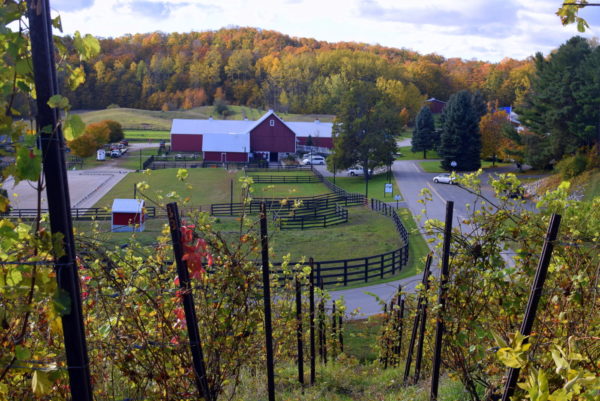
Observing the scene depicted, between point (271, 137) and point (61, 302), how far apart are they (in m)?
60.6

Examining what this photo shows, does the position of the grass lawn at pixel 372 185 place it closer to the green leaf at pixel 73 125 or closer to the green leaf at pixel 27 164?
the green leaf at pixel 73 125

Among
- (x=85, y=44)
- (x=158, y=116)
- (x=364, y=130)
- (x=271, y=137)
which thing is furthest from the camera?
(x=158, y=116)

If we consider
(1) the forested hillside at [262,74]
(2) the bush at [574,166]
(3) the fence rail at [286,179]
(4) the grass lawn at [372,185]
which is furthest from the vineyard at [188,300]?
(1) the forested hillside at [262,74]

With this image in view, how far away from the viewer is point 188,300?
3.76 metres

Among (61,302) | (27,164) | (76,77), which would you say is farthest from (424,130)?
(27,164)

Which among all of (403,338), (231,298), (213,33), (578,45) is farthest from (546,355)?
(213,33)

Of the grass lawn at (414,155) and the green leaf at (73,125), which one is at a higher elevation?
the green leaf at (73,125)

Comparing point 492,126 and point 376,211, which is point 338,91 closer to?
point 492,126

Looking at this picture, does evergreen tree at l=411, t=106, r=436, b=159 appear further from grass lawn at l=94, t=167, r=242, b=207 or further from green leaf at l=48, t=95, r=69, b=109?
green leaf at l=48, t=95, r=69, b=109

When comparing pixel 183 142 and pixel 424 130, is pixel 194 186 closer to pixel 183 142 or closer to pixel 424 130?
pixel 183 142

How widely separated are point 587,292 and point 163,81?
124346 millimetres

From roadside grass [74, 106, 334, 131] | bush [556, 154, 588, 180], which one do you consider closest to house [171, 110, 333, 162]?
roadside grass [74, 106, 334, 131]

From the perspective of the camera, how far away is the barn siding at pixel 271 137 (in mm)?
62125

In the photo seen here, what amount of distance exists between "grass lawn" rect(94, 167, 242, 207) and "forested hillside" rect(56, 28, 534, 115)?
47.5 m
